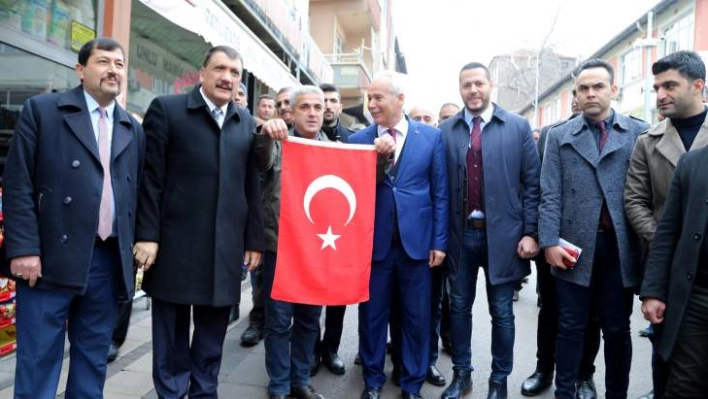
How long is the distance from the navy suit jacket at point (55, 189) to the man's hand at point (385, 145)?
1.63 metres

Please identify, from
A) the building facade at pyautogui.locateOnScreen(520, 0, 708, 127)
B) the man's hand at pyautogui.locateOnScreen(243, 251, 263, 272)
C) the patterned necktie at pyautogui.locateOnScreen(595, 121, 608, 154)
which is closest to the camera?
the man's hand at pyautogui.locateOnScreen(243, 251, 263, 272)

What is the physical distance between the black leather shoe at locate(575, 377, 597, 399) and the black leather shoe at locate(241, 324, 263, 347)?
2.72 meters

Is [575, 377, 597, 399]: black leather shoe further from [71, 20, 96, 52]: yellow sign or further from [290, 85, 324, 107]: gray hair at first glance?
[71, 20, 96, 52]: yellow sign

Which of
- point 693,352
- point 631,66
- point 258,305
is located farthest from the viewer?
point 631,66

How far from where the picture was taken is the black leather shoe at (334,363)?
14.4 feet

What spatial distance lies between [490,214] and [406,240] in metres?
0.59

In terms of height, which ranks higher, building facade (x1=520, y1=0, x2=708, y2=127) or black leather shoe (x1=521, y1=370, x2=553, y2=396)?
building facade (x1=520, y1=0, x2=708, y2=127)

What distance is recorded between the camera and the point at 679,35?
2227 cm

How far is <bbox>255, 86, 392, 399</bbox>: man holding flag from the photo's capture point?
3541 millimetres

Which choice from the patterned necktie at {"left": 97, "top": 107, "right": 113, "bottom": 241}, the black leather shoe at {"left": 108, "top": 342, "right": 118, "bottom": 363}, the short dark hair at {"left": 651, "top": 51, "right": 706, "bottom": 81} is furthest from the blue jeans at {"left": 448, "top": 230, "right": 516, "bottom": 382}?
the black leather shoe at {"left": 108, "top": 342, "right": 118, "bottom": 363}

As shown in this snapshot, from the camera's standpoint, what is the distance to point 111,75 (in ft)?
9.53

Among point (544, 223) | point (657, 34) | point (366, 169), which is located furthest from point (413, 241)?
point (657, 34)

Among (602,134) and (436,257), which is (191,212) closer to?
(436,257)

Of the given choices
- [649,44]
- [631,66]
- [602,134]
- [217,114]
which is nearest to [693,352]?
[602,134]
